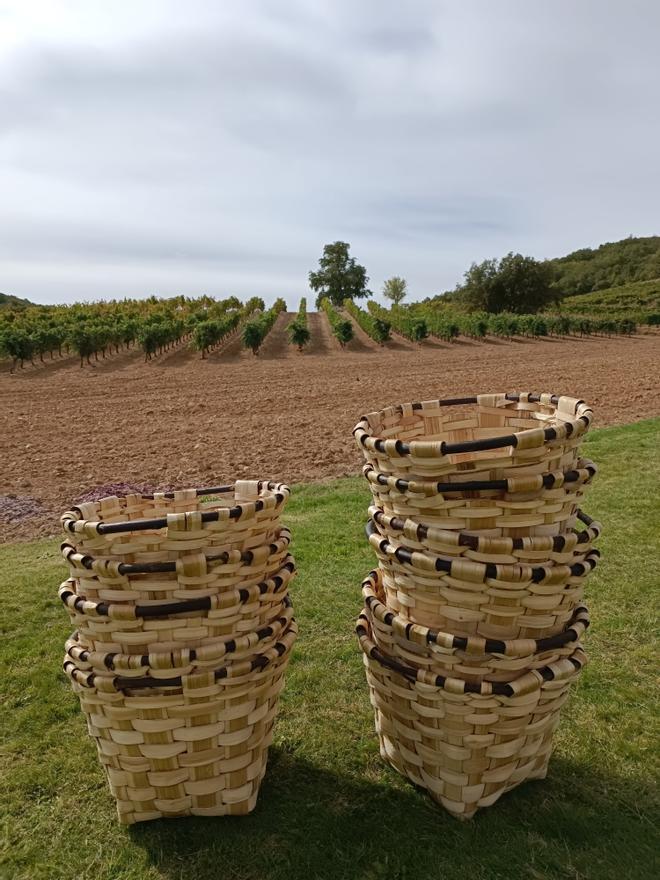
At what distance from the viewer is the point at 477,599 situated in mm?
1647

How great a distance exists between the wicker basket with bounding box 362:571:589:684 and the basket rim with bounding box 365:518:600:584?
0.63 ft

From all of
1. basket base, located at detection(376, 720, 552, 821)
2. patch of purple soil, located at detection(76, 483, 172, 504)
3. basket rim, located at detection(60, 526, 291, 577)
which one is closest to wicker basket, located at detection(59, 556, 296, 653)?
basket rim, located at detection(60, 526, 291, 577)

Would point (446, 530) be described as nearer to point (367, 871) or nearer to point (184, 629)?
point (184, 629)

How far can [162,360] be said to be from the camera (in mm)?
26594

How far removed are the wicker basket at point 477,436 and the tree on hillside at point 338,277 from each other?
76.9 metres

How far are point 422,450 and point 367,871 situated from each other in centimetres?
122

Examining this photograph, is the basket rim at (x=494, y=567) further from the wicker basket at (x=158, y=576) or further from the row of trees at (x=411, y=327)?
the row of trees at (x=411, y=327)

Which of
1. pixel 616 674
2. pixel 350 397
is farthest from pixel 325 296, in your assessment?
pixel 616 674

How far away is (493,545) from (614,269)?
297ft

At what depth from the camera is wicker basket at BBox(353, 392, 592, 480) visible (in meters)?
1.57

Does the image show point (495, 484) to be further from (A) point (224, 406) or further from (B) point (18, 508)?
(A) point (224, 406)

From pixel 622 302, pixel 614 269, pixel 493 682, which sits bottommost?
pixel 493 682

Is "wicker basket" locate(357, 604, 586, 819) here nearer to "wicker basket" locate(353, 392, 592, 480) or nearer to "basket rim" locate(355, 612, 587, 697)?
"basket rim" locate(355, 612, 587, 697)

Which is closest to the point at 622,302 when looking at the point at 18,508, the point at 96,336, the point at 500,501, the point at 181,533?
the point at 96,336
